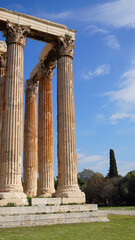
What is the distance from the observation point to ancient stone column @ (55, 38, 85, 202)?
26.9 m

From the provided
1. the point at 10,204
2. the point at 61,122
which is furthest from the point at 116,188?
the point at 10,204

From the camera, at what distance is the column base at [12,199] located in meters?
22.4

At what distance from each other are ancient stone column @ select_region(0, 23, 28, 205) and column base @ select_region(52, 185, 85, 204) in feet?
13.4

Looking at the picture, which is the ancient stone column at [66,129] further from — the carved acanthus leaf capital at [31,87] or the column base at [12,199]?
the carved acanthus leaf capital at [31,87]

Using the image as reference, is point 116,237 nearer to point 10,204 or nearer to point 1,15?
point 10,204

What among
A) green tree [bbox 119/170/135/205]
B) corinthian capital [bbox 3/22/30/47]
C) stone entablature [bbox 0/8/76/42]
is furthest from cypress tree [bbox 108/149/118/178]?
corinthian capital [bbox 3/22/30/47]

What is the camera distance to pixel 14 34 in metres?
28.4

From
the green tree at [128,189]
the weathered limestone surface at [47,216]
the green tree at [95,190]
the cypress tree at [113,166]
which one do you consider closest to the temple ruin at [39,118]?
the weathered limestone surface at [47,216]

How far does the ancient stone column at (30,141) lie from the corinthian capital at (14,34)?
11458 millimetres

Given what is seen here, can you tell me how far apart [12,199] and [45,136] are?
1166 centimetres

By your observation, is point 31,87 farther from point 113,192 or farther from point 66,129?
point 113,192

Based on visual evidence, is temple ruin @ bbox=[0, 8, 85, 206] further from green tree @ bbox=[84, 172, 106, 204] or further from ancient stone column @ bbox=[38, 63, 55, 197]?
green tree @ bbox=[84, 172, 106, 204]

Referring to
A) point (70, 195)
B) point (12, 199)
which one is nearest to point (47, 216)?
point (12, 199)

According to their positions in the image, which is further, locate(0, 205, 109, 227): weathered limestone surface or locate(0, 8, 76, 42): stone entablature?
locate(0, 8, 76, 42): stone entablature
